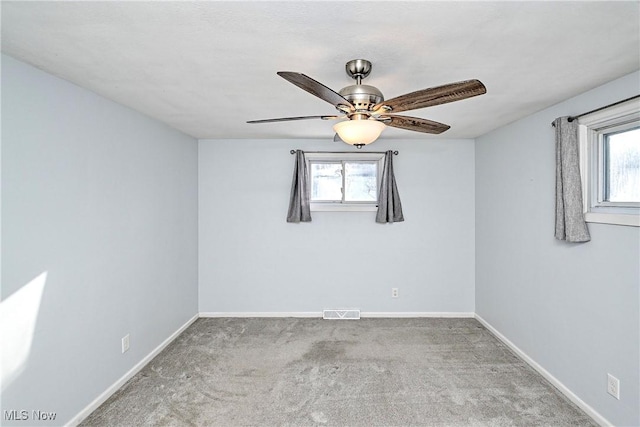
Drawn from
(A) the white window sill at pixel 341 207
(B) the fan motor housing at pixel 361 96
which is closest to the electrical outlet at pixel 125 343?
(A) the white window sill at pixel 341 207

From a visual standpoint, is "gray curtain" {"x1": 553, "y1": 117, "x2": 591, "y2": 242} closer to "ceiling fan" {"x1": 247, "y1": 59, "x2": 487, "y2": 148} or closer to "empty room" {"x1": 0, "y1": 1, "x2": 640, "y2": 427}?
"empty room" {"x1": 0, "y1": 1, "x2": 640, "y2": 427}

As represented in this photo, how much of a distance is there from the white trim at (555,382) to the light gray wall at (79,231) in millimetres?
3471

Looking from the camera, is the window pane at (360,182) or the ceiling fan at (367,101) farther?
the window pane at (360,182)

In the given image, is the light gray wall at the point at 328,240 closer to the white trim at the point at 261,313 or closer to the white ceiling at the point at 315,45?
the white trim at the point at 261,313

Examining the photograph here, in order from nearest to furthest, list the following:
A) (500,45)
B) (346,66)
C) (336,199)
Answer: (500,45) → (346,66) → (336,199)

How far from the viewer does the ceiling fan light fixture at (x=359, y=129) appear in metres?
1.67

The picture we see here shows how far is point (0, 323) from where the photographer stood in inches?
63.2

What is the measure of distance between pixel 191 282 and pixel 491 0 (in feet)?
12.5

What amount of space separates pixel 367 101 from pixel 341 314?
2977mm

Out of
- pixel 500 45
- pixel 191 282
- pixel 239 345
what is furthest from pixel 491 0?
pixel 191 282

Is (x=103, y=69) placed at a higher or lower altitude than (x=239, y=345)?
higher

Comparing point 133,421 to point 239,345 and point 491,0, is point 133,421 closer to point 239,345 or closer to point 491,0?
point 239,345

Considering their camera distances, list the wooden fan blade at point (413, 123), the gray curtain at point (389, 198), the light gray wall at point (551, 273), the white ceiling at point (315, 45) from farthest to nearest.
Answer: the gray curtain at point (389, 198) → the light gray wall at point (551, 273) → the wooden fan blade at point (413, 123) → the white ceiling at point (315, 45)

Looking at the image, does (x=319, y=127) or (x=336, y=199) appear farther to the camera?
(x=336, y=199)
